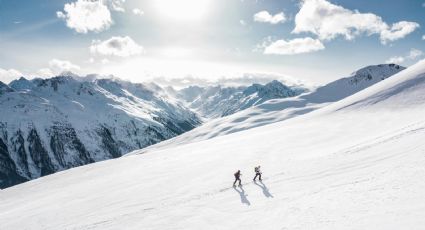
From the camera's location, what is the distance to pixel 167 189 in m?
34.4

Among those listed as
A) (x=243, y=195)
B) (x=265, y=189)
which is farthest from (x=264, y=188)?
(x=243, y=195)

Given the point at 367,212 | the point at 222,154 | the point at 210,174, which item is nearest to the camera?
the point at 367,212

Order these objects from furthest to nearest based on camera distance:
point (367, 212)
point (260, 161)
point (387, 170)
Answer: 1. point (260, 161)
2. point (387, 170)
3. point (367, 212)

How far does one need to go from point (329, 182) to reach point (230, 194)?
7673 millimetres

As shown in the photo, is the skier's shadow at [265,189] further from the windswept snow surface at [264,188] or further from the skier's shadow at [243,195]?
the skier's shadow at [243,195]

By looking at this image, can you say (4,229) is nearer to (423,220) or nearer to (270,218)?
(270,218)

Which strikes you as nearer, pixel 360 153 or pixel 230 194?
pixel 230 194

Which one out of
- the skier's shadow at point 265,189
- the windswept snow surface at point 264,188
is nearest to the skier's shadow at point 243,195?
the windswept snow surface at point 264,188

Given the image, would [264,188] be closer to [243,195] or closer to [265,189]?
[265,189]

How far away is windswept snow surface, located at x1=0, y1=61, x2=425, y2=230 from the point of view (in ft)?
71.5

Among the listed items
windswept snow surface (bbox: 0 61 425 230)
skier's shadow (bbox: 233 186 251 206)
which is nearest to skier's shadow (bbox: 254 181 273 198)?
windswept snow surface (bbox: 0 61 425 230)

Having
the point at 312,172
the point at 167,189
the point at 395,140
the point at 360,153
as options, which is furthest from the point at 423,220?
the point at 167,189

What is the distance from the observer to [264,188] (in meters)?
29.6

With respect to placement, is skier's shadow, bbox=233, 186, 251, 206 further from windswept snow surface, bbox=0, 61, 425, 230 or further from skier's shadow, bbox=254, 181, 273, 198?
skier's shadow, bbox=254, 181, 273, 198
